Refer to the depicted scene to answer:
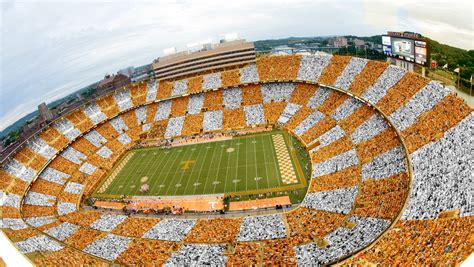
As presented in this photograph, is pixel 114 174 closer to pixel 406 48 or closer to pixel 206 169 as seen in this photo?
pixel 206 169

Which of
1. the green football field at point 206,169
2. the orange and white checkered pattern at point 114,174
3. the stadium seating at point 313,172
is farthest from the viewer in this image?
the orange and white checkered pattern at point 114,174

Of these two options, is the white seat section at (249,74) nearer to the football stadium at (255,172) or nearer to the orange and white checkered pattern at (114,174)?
the football stadium at (255,172)

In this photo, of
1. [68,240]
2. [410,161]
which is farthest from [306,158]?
[68,240]

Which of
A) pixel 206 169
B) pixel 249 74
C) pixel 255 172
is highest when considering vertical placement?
pixel 249 74

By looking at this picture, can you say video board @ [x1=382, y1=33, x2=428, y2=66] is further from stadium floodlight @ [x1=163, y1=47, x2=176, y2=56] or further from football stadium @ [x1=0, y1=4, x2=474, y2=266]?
stadium floodlight @ [x1=163, y1=47, x2=176, y2=56]

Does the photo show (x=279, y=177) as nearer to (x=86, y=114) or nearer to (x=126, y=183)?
(x=126, y=183)

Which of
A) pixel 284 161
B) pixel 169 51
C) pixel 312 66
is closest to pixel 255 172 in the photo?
pixel 284 161

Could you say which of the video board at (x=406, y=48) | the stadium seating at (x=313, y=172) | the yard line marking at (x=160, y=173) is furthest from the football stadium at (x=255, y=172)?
the video board at (x=406, y=48)
